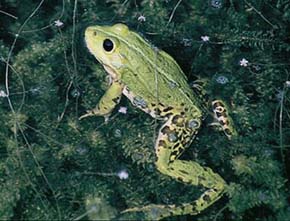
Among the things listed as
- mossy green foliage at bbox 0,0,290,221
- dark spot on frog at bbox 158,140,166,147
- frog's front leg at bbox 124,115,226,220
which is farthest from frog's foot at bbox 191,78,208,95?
dark spot on frog at bbox 158,140,166,147

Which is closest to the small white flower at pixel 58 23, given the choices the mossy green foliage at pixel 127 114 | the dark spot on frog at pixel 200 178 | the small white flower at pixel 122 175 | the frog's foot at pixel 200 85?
the mossy green foliage at pixel 127 114

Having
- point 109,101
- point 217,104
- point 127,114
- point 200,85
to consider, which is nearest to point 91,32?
point 109,101

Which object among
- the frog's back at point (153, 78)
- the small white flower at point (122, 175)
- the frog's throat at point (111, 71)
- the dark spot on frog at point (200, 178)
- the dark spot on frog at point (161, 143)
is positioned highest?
the frog's back at point (153, 78)

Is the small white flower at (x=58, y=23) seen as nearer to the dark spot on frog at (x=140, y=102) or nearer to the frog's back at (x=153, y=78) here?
the frog's back at (x=153, y=78)

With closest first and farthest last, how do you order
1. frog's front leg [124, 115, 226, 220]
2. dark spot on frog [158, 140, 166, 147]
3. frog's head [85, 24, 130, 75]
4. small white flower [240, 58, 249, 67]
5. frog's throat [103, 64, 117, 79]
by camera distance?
frog's front leg [124, 115, 226, 220]
dark spot on frog [158, 140, 166, 147]
frog's head [85, 24, 130, 75]
frog's throat [103, 64, 117, 79]
small white flower [240, 58, 249, 67]

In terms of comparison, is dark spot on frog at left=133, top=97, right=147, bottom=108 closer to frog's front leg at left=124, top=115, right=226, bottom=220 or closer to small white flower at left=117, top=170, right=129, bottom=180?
frog's front leg at left=124, top=115, right=226, bottom=220

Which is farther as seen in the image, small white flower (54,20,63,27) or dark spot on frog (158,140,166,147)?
small white flower (54,20,63,27)

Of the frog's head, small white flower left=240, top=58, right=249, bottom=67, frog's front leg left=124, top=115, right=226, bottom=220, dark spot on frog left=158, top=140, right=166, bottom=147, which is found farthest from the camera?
small white flower left=240, top=58, right=249, bottom=67

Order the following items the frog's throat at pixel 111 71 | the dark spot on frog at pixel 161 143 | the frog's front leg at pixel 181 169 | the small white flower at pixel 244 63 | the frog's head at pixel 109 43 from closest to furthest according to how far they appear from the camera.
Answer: the frog's front leg at pixel 181 169 < the dark spot on frog at pixel 161 143 < the frog's head at pixel 109 43 < the frog's throat at pixel 111 71 < the small white flower at pixel 244 63

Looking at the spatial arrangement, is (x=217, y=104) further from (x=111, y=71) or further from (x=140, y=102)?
(x=111, y=71)
